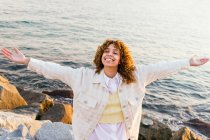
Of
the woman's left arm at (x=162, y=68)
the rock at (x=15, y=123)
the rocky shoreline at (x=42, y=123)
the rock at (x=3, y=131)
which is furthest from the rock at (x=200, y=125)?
the woman's left arm at (x=162, y=68)

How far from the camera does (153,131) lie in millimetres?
9664

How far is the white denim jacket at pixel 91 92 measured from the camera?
4.67 meters

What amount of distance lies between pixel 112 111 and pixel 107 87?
0.33 metres

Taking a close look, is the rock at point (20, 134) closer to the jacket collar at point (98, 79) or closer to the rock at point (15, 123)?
the rock at point (15, 123)

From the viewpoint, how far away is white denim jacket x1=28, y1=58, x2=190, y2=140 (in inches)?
184

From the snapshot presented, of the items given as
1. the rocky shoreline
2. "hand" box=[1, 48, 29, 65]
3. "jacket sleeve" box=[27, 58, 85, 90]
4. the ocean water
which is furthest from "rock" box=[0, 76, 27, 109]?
"jacket sleeve" box=[27, 58, 85, 90]

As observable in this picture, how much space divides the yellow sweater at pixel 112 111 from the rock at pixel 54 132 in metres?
2.95

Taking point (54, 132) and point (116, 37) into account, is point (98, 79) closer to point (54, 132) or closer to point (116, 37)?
point (54, 132)

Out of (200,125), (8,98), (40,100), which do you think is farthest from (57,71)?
(200,125)

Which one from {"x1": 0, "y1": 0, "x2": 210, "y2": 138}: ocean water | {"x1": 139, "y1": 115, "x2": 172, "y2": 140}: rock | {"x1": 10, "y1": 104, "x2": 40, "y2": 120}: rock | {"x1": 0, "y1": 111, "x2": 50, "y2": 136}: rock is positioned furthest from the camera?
{"x1": 0, "y1": 0, "x2": 210, "y2": 138}: ocean water

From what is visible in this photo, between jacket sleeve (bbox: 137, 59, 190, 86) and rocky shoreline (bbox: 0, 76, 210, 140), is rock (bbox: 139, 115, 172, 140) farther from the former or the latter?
jacket sleeve (bbox: 137, 59, 190, 86)

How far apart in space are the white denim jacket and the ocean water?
8.99 meters

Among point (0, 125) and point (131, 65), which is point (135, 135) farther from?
point (0, 125)

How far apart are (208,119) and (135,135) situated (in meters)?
10.4
